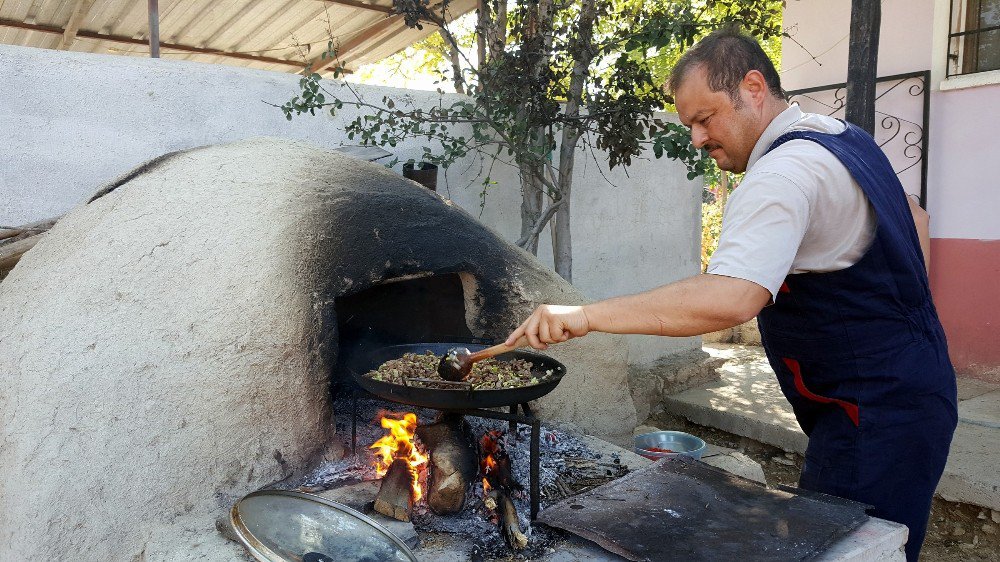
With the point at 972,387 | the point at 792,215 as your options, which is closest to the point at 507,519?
the point at 792,215

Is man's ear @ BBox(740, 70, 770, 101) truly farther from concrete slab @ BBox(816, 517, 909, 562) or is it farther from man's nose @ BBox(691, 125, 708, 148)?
concrete slab @ BBox(816, 517, 909, 562)

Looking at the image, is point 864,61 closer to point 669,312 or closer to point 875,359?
point 875,359

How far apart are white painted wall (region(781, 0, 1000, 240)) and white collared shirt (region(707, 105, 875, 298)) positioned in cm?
438

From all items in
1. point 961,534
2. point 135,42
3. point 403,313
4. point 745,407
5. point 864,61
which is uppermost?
point 135,42

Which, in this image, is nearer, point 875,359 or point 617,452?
point 875,359

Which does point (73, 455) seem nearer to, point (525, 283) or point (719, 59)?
point (525, 283)

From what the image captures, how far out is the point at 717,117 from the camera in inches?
78.9

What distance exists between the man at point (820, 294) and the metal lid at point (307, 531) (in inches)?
26.1

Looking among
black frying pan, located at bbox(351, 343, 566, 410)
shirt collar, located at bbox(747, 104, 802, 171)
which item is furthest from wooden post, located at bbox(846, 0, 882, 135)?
A: black frying pan, located at bbox(351, 343, 566, 410)

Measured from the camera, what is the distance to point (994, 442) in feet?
14.5

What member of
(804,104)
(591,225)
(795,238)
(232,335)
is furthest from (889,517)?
(804,104)

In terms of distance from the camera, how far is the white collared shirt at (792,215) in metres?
1.67

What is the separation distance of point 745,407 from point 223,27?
17.9 feet

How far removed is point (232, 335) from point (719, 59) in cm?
170
